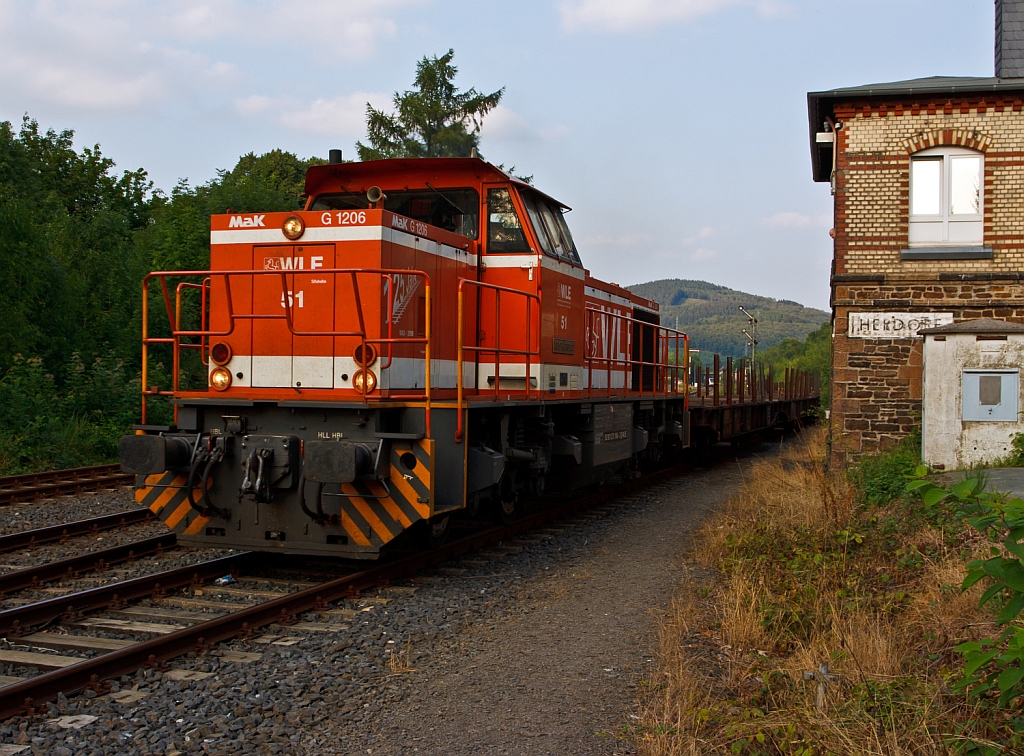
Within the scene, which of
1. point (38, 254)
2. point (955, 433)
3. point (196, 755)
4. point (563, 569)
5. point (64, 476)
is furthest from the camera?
point (38, 254)

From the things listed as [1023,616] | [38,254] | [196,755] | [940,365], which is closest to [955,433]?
[940,365]

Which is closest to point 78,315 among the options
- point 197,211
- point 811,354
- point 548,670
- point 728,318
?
point 197,211

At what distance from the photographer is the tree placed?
3462 centimetres

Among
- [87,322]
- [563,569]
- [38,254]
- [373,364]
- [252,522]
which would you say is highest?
[38,254]

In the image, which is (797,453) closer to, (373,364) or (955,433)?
(955,433)

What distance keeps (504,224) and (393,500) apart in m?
3.32

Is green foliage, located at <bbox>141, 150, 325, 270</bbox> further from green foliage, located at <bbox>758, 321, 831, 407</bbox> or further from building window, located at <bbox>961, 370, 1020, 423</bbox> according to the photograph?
green foliage, located at <bbox>758, 321, 831, 407</bbox>

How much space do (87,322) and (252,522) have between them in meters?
13.4

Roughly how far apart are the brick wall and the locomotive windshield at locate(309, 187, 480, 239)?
21.7 ft

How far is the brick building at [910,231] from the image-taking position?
494 inches

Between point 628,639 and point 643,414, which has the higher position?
point 643,414

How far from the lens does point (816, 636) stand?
5.39m

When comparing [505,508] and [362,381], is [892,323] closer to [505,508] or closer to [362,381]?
[505,508]

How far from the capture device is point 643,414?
12.8m
